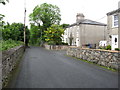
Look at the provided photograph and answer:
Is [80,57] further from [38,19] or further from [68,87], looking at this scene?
[38,19]

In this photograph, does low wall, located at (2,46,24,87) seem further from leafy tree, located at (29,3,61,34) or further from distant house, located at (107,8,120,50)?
leafy tree, located at (29,3,61,34)

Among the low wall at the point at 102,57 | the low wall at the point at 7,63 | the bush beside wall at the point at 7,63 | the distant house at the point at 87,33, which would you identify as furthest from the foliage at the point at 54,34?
the low wall at the point at 7,63

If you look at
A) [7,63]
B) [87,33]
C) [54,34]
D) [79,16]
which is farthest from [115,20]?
[79,16]

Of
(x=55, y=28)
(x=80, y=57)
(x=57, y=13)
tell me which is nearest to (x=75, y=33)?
(x=55, y=28)

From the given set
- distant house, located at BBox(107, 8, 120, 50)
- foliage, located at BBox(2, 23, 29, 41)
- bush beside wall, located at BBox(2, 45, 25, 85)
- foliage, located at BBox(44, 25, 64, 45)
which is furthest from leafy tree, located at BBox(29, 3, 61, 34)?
bush beside wall, located at BBox(2, 45, 25, 85)

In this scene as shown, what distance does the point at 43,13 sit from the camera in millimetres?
38719

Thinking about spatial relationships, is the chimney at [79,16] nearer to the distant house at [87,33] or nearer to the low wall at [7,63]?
the distant house at [87,33]

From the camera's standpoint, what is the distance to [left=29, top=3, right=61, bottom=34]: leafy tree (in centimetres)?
3970

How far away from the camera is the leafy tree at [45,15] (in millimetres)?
39700

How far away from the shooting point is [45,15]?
39.7 m

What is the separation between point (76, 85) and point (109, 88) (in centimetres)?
119

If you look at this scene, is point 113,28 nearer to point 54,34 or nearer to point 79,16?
point 54,34

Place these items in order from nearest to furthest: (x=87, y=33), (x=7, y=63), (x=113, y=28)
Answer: (x=7, y=63)
(x=113, y=28)
(x=87, y=33)

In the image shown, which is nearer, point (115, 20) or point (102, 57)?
point (102, 57)
